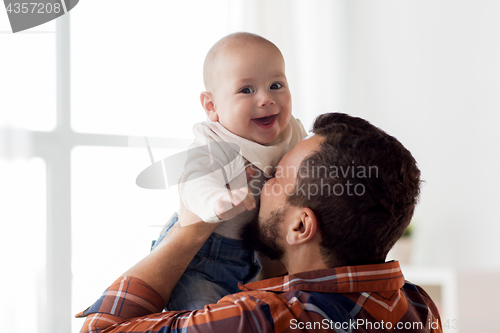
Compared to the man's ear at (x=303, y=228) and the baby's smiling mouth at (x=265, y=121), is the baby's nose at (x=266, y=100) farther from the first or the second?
the man's ear at (x=303, y=228)

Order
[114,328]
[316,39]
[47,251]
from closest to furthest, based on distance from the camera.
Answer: [114,328] < [47,251] < [316,39]

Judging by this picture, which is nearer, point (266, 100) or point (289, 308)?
point (289, 308)

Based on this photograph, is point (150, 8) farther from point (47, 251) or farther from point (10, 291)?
point (10, 291)

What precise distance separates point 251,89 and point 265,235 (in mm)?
355

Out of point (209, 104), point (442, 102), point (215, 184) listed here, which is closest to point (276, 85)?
point (209, 104)

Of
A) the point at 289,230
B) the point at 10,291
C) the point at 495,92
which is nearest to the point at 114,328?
the point at 289,230

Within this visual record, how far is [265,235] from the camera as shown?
1.00 m

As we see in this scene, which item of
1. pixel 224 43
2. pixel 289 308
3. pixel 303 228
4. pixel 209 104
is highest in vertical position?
pixel 224 43

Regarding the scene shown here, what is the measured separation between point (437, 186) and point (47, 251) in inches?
82.6

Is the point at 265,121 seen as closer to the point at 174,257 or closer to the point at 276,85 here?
the point at 276,85

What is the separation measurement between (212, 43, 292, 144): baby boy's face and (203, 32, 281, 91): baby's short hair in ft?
0.05

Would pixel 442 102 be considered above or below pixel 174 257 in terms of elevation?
above

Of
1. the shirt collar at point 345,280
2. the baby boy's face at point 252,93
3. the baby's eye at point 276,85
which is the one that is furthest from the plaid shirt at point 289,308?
the baby's eye at point 276,85

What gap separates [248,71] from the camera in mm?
1058
